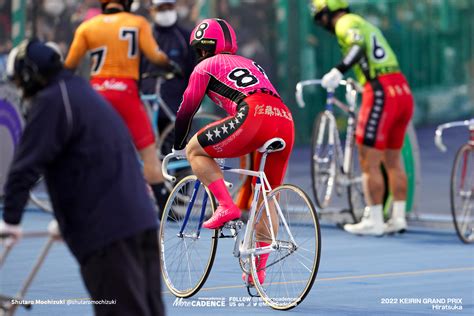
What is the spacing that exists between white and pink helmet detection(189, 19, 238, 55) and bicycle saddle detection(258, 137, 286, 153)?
2.91 feet

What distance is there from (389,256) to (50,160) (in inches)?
263

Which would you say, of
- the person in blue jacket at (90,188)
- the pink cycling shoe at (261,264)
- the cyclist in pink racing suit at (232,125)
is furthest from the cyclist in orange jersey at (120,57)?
the person in blue jacket at (90,188)

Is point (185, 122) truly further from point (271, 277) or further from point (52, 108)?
point (52, 108)

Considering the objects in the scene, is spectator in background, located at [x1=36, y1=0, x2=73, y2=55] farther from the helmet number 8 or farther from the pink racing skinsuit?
the helmet number 8

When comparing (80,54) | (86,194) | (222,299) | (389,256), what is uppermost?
(86,194)

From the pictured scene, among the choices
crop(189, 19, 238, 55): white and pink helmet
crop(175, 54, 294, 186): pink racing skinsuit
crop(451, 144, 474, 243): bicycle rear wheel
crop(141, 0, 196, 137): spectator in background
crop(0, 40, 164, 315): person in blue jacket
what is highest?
crop(0, 40, 164, 315): person in blue jacket

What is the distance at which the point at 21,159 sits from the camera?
6.19 m

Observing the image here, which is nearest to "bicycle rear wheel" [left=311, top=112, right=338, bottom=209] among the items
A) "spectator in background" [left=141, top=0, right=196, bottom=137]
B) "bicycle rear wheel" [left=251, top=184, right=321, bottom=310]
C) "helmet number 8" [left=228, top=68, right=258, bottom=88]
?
"spectator in background" [left=141, top=0, right=196, bottom=137]

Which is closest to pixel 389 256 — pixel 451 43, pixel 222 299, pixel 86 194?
pixel 222 299

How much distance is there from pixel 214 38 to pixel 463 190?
13.8ft

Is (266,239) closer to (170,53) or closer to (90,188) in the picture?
(90,188)

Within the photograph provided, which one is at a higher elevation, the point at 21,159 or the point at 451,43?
the point at 21,159

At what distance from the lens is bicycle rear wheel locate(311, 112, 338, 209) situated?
47.1 feet

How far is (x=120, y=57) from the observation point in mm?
12961
